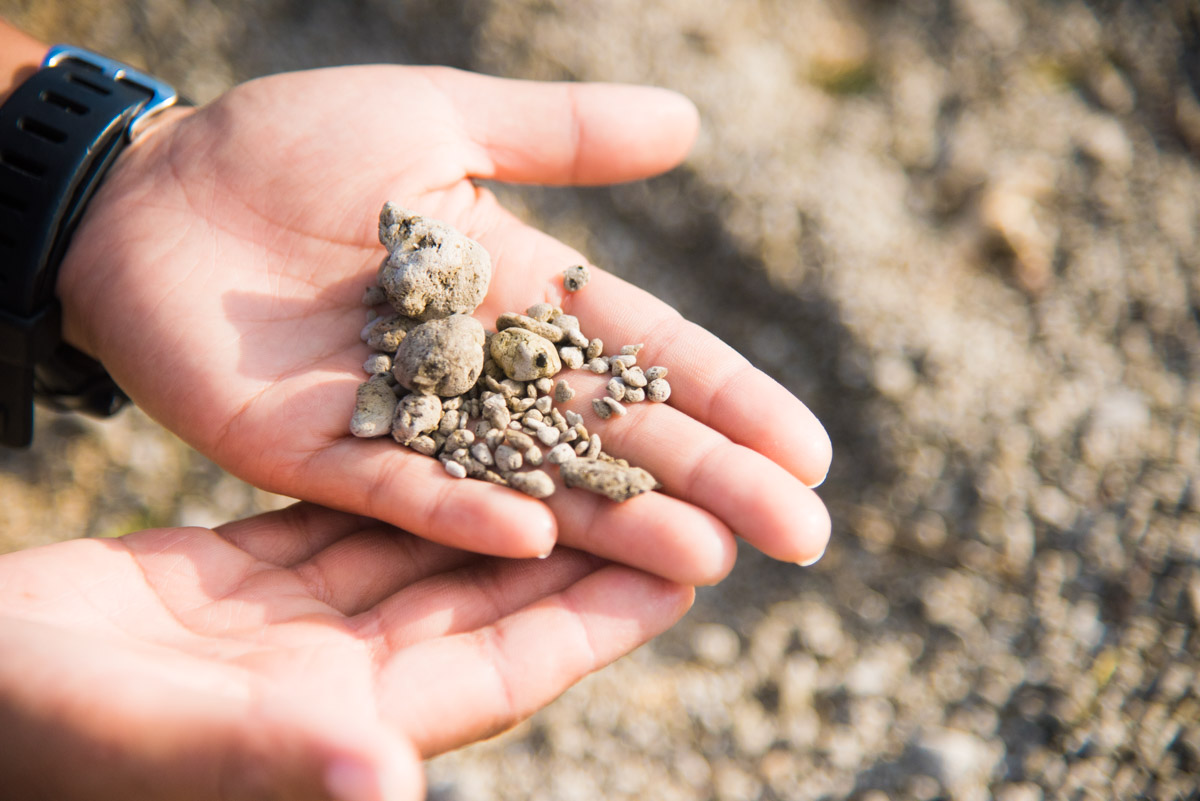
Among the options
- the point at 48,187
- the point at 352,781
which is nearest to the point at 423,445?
the point at 352,781

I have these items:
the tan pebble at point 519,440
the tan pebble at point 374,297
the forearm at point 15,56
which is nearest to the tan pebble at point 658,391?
the tan pebble at point 519,440

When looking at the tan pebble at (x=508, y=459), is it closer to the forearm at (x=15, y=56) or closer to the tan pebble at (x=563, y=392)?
the tan pebble at (x=563, y=392)

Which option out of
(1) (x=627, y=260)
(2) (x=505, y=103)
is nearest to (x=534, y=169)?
(2) (x=505, y=103)

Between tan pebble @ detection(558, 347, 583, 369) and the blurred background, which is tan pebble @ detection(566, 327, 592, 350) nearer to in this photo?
tan pebble @ detection(558, 347, 583, 369)

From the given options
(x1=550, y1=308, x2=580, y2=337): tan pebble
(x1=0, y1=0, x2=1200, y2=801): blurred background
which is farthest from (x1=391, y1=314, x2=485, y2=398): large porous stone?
(x1=0, y1=0, x2=1200, y2=801): blurred background

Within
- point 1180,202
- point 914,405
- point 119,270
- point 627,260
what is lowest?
point 914,405

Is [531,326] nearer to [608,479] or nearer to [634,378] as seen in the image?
[634,378]

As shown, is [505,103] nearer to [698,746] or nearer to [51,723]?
[51,723]
